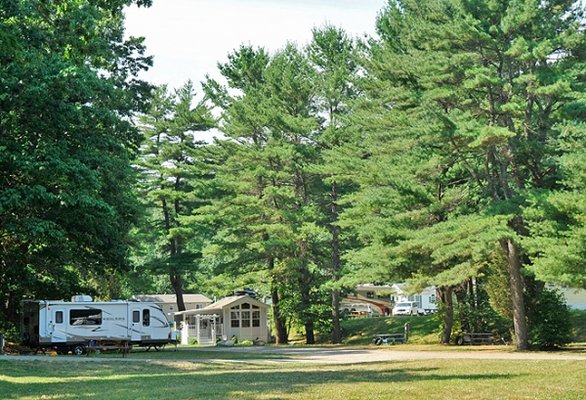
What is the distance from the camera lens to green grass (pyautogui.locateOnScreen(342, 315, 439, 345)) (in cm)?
4172

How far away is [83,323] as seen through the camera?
32656 millimetres

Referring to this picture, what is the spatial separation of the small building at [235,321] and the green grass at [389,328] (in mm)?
5465

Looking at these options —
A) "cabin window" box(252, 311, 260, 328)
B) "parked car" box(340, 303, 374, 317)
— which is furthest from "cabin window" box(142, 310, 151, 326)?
"parked car" box(340, 303, 374, 317)

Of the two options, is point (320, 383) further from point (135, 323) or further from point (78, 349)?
point (135, 323)

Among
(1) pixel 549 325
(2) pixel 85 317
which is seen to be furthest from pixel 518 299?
(2) pixel 85 317

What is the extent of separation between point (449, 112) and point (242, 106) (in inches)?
644

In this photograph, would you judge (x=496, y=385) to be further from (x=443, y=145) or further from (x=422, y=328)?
(x=422, y=328)

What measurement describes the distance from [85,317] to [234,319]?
18.8 m

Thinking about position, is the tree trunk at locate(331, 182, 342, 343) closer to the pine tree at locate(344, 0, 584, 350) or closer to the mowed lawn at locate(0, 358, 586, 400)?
the pine tree at locate(344, 0, 584, 350)

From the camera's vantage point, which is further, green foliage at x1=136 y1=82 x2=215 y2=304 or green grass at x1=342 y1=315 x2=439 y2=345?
green foliage at x1=136 y1=82 x2=215 y2=304

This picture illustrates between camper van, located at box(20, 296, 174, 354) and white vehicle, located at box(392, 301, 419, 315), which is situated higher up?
white vehicle, located at box(392, 301, 419, 315)

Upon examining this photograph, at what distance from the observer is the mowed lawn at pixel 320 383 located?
1284 cm

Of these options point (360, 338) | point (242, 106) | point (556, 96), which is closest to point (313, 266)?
point (360, 338)

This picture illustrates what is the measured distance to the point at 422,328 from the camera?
4353cm
